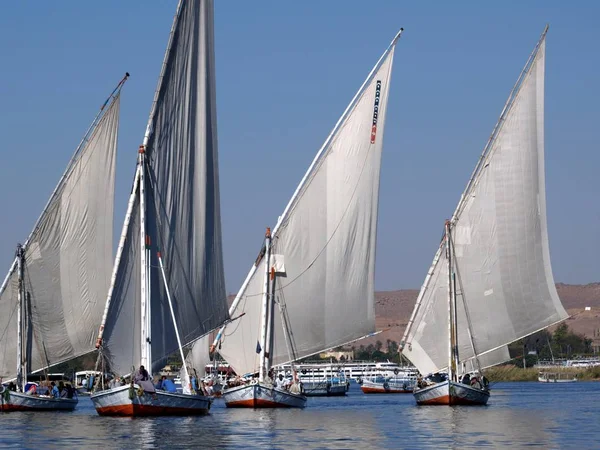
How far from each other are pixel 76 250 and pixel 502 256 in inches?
865

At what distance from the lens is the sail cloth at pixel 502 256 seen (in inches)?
2800

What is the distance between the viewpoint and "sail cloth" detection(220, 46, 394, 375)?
68.5m

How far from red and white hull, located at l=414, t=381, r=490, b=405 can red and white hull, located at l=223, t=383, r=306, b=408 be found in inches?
291

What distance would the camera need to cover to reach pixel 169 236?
55.7m

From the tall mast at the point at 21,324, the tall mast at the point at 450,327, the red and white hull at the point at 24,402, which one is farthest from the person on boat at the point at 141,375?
the tall mast at the point at 450,327

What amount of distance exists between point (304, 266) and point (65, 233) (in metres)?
11.9

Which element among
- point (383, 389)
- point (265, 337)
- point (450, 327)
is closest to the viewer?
point (265, 337)

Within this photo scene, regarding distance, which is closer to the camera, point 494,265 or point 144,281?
point 144,281

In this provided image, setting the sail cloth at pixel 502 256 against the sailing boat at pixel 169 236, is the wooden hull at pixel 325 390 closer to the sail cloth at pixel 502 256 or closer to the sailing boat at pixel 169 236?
the sail cloth at pixel 502 256

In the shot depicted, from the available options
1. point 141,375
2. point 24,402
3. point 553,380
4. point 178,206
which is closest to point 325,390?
point 553,380

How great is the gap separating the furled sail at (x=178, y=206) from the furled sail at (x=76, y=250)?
8.64 metres

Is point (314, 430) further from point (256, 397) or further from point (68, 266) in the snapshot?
point (68, 266)

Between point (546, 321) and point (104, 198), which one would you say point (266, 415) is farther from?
point (546, 321)

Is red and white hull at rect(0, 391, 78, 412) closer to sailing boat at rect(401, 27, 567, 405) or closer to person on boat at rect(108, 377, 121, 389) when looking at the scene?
person on boat at rect(108, 377, 121, 389)
